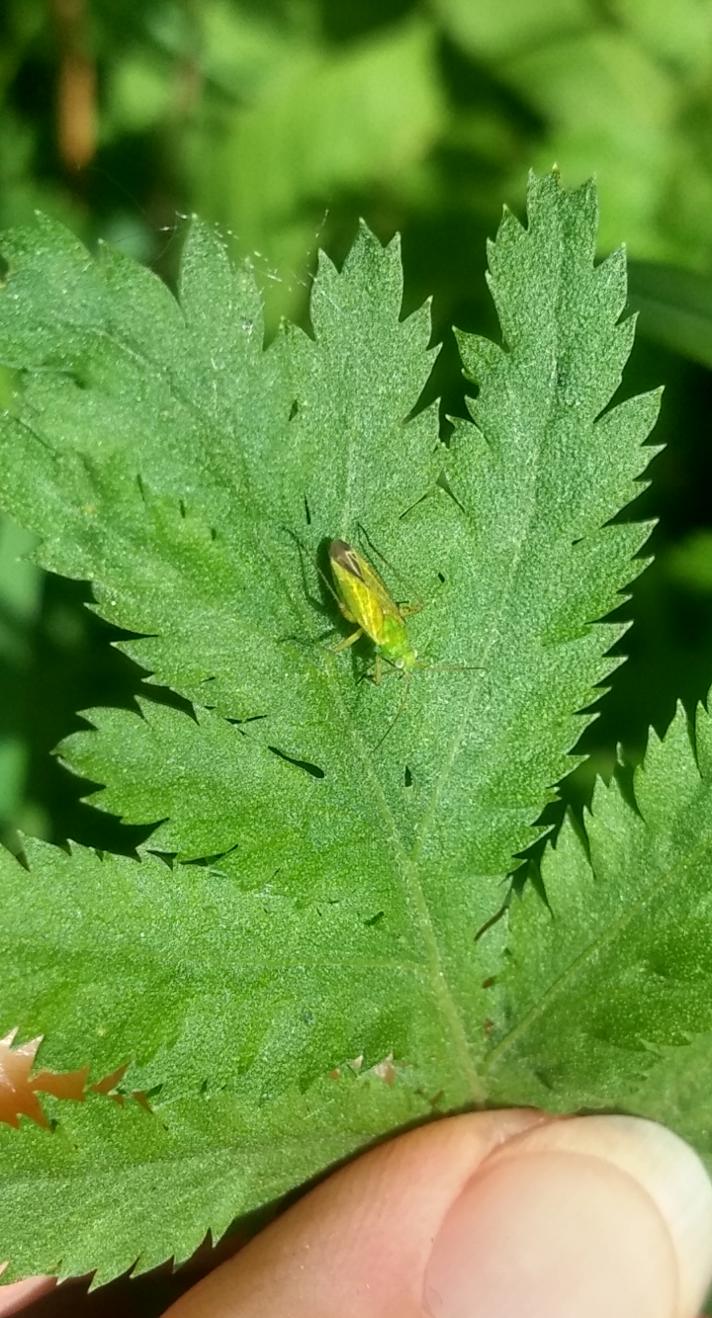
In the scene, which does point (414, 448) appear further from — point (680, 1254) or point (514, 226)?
point (680, 1254)

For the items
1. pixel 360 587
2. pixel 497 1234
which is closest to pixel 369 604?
pixel 360 587

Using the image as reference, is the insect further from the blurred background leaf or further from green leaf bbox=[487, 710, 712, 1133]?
the blurred background leaf

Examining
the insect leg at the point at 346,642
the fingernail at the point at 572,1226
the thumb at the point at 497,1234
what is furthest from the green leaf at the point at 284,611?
the fingernail at the point at 572,1226

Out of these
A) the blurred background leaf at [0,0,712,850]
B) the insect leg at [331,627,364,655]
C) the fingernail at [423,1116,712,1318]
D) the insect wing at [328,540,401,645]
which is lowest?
the fingernail at [423,1116,712,1318]

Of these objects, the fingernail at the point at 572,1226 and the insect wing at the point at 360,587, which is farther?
the fingernail at the point at 572,1226

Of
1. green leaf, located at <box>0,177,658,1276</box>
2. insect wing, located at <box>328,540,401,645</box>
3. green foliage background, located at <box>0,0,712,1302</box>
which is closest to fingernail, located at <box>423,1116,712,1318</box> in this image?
green leaf, located at <box>0,177,658,1276</box>

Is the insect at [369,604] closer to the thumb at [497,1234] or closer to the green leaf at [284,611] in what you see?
the green leaf at [284,611]
